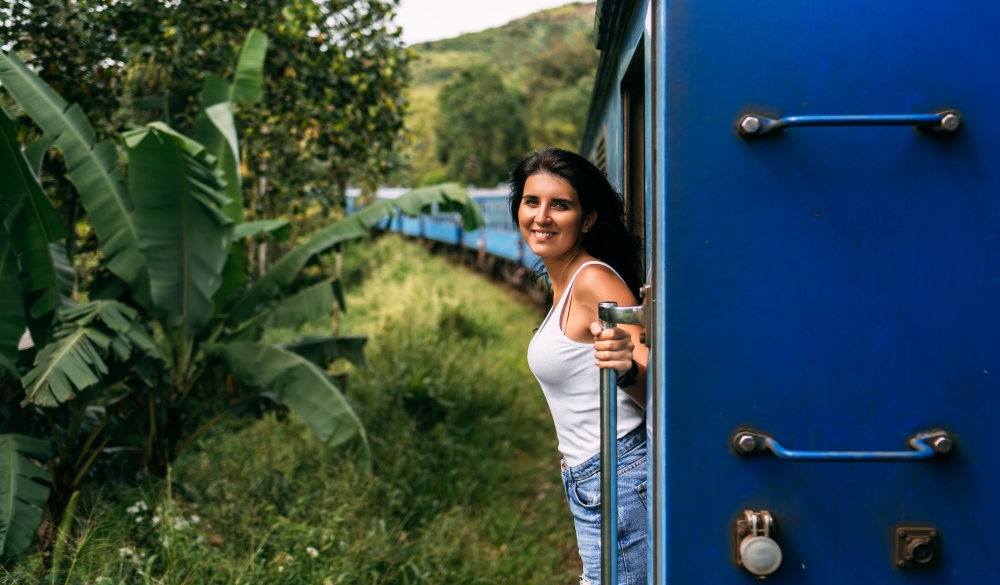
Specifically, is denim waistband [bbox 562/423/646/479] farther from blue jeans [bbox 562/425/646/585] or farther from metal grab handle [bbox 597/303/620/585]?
metal grab handle [bbox 597/303/620/585]

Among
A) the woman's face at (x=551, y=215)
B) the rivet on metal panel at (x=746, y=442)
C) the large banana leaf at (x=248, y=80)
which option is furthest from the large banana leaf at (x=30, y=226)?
the rivet on metal panel at (x=746, y=442)

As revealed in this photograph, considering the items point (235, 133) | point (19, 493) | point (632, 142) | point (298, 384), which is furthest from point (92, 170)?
point (632, 142)

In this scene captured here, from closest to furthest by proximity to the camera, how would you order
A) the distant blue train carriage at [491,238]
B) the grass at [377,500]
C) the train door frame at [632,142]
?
the train door frame at [632,142] → the grass at [377,500] → the distant blue train carriage at [491,238]

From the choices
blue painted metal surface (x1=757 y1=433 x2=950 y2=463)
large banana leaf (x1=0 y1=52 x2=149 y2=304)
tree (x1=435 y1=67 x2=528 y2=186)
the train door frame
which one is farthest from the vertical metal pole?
tree (x1=435 y1=67 x2=528 y2=186)

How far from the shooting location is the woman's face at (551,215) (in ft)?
7.05

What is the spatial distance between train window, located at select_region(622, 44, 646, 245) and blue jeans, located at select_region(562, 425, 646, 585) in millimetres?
776

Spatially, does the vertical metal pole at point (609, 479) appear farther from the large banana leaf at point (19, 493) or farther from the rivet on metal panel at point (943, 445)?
the large banana leaf at point (19, 493)

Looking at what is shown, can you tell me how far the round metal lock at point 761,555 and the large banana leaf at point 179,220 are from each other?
3272 millimetres

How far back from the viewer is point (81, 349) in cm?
362

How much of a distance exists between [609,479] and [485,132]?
34729 millimetres

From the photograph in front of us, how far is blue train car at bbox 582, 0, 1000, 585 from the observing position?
1.56m

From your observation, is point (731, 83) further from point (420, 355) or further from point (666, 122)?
point (420, 355)

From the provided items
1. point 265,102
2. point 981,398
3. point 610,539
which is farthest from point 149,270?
point 981,398

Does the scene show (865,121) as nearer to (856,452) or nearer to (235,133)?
(856,452)
